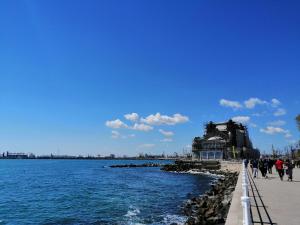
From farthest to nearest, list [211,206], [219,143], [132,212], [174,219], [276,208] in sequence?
[219,143]
[132,212]
[174,219]
[211,206]
[276,208]

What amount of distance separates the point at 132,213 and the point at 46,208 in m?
8.91

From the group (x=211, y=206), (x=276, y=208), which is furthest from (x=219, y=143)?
(x=276, y=208)

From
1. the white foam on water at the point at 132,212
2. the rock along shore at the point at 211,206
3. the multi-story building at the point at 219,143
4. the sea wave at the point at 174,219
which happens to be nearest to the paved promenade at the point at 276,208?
the rock along shore at the point at 211,206

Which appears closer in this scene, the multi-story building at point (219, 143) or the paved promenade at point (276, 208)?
the paved promenade at point (276, 208)

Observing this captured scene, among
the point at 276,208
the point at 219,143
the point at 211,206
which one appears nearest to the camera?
the point at 276,208

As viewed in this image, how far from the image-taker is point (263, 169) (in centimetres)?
3312

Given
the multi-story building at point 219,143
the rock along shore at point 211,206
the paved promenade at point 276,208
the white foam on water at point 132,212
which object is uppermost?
the multi-story building at point 219,143

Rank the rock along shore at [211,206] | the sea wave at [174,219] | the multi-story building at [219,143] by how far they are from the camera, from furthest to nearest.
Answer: the multi-story building at [219,143]
the sea wave at [174,219]
the rock along shore at [211,206]

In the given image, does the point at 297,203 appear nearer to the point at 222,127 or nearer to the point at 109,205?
the point at 109,205

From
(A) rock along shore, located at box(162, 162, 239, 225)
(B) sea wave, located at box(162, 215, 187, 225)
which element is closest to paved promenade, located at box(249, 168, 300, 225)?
(A) rock along shore, located at box(162, 162, 239, 225)

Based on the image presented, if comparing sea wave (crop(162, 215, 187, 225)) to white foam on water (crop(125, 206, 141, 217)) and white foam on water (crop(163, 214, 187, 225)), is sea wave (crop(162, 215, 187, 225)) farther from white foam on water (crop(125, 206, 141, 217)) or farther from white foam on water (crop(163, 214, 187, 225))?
white foam on water (crop(125, 206, 141, 217))

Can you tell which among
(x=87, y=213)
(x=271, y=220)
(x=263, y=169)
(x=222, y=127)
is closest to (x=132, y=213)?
(x=87, y=213)

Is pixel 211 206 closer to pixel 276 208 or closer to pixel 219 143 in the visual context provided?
pixel 276 208

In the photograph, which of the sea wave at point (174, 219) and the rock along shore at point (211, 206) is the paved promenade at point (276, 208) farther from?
the sea wave at point (174, 219)
